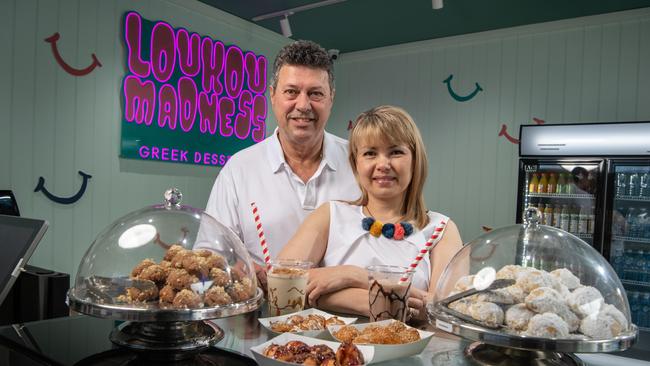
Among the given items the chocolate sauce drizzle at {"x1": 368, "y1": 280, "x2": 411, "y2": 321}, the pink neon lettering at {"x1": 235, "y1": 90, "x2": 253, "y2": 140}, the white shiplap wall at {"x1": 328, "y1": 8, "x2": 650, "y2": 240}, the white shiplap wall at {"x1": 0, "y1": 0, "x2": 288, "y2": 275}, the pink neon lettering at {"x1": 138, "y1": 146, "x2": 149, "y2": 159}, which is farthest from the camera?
the pink neon lettering at {"x1": 235, "y1": 90, "x2": 253, "y2": 140}

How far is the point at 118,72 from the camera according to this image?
450cm

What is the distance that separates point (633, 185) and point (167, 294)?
5169 mm

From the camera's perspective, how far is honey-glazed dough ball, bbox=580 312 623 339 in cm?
95

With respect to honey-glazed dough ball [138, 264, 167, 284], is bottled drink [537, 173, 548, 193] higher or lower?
higher

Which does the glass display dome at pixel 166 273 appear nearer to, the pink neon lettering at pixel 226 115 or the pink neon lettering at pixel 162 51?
the pink neon lettering at pixel 162 51

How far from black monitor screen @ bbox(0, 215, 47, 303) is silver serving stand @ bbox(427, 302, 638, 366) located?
3.03 ft

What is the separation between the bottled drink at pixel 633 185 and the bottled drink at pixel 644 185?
0.11ft

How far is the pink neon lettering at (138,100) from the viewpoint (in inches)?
179

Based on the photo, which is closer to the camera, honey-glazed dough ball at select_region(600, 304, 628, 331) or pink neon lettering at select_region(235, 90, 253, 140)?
honey-glazed dough ball at select_region(600, 304, 628, 331)

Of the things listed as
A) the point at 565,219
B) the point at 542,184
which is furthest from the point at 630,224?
the point at 542,184

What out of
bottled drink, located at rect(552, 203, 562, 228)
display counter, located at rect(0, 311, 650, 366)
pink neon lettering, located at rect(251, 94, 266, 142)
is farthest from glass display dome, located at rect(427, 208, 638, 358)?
pink neon lettering, located at rect(251, 94, 266, 142)

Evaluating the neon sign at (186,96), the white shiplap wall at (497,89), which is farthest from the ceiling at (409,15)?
the neon sign at (186,96)

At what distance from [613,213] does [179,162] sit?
434 centimetres

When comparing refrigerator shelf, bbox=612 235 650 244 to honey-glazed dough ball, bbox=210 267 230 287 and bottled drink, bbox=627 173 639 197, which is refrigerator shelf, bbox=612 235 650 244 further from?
honey-glazed dough ball, bbox=210 267 230 287
